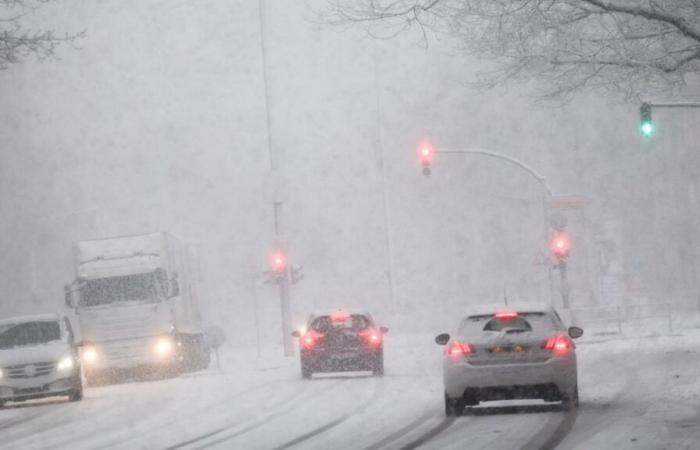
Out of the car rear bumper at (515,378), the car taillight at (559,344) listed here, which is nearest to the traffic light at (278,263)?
the car rear bumper at (515,378)

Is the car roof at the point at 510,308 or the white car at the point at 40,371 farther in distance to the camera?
the white car at the point at 40,371

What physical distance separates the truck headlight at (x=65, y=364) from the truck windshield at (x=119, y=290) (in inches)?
243

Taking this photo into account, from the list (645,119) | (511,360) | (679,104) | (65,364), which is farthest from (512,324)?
(645,119)

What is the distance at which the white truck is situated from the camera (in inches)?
1425

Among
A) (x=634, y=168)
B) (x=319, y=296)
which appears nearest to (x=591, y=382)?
(x=634, y=168)

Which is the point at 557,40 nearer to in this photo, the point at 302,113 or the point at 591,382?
the point at 591,382

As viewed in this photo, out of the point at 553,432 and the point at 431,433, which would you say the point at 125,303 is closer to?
the point at 431,433

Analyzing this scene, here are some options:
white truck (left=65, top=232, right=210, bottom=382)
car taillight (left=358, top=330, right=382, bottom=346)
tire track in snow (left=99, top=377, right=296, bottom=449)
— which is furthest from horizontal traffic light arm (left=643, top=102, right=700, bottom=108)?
white truck (left=65, top=232, right=210, bottom=382)

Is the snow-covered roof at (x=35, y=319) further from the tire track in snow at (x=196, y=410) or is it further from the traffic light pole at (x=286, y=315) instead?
the traffic light pole at (x=286, y=315)

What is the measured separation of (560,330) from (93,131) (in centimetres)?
11875

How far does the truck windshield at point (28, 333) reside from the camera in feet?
103

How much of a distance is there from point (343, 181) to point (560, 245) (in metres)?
71.2

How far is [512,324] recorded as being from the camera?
65.2 ft

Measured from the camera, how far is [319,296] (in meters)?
96.3
